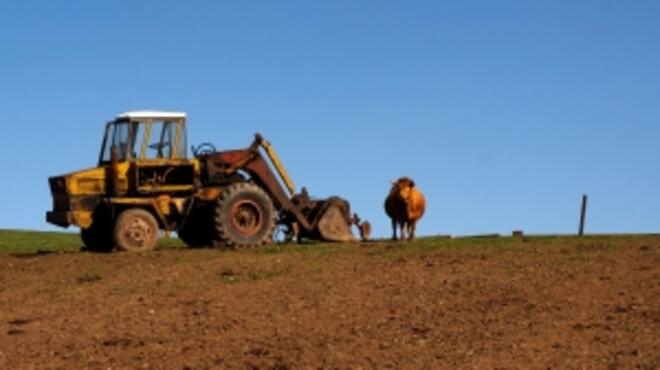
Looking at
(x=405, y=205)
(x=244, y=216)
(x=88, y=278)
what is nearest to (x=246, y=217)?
(x=244, y=216)

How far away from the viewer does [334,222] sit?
Result: 101 feet

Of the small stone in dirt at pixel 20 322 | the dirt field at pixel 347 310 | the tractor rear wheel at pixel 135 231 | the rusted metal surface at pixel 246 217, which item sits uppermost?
the rusted metal surface at pixel 246 217

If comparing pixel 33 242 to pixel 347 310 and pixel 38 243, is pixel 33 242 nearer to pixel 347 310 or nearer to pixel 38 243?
pixel 38 243

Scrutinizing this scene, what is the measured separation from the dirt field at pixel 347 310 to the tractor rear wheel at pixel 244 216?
11.9ft

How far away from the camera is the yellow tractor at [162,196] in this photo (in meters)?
28.1

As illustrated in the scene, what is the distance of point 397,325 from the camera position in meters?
16.5

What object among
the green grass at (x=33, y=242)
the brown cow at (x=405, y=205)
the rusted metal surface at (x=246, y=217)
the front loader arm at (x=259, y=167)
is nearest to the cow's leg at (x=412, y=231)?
the brown cow at (x=405, y=205)

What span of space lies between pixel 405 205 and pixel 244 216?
171 inches

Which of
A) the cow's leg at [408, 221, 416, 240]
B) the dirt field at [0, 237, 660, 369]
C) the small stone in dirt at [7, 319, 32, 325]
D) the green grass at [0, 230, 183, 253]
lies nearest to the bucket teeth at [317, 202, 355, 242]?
the cow's leg at [408, 221, 416, 240]

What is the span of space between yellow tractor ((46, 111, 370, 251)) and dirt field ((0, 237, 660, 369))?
3225mm

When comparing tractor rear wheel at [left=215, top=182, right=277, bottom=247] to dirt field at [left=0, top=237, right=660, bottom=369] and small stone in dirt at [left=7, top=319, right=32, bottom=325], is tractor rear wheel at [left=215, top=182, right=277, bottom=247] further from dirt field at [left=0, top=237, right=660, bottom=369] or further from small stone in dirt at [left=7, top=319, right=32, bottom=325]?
small stone in dirt at [left=7, top=319, right=32, bottom=325]

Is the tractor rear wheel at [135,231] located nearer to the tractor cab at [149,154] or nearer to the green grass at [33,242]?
the tractor cab at [149,154]

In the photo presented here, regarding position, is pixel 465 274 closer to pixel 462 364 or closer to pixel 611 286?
pixel 611 286

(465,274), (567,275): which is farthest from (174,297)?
(567,275)
